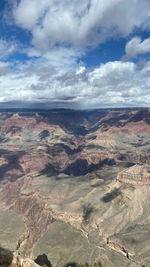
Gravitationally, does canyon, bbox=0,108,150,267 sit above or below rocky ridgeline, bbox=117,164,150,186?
below

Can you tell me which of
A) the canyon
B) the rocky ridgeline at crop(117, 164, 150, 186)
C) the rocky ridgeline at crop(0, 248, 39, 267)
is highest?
the rocky ridgeline at crop(0, 248, 39, 267)

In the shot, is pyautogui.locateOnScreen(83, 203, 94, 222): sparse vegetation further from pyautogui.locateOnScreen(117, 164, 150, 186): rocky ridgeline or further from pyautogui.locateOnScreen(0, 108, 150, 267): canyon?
pyautogui.locateOnScreen(117, 164, 150, 186): rocky ridgeline

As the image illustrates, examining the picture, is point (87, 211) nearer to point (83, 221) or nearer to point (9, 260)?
point (83, 221)

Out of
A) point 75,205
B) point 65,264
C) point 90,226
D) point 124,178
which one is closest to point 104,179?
point 124,178

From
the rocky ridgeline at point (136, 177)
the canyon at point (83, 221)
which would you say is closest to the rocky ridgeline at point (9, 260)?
the canyon at point (83, 221)

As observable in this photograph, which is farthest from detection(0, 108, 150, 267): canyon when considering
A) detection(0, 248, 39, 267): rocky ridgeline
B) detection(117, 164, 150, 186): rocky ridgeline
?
detection(0, 248, 39, 267): rocky ridgeline

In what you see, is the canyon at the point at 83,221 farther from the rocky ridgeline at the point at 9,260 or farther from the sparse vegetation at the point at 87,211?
the rocky ridgeline at the point at 9,260

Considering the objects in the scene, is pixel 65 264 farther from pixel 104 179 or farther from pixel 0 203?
pixel 0 203

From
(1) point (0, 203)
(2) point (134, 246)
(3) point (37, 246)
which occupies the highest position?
(2) point (134, 246)
